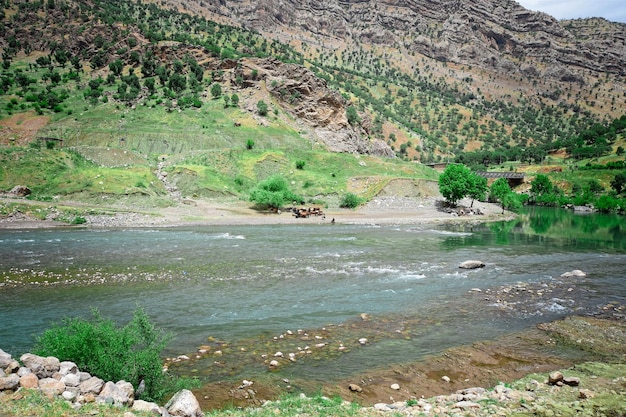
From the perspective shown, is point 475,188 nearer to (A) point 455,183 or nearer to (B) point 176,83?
(A) point 455,183

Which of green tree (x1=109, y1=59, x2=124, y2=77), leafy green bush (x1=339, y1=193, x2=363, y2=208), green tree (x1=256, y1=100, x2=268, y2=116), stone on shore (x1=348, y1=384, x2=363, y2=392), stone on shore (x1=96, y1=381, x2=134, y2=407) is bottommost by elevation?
stone on shore (x1=348, y1=384, x2=363, y2=392)

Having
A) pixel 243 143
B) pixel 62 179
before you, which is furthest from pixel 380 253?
pixel 243 143

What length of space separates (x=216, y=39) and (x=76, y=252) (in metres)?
120

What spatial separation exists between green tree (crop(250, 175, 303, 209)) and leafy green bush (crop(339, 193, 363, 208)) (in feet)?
25.9

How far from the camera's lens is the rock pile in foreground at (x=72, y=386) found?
7.54 metres

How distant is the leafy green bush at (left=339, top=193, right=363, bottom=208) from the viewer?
64.1m

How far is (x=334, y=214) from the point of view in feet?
196

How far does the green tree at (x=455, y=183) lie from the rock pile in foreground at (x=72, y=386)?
212 feet

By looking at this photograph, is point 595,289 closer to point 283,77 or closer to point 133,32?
point 283,77

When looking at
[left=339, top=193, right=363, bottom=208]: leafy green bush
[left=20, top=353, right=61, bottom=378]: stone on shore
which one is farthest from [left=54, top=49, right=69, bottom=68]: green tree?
[left=20, top=353, right=61, bottom=378]: stone on shore

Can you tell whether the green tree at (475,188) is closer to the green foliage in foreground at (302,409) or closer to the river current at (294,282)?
the river current at (294,282)

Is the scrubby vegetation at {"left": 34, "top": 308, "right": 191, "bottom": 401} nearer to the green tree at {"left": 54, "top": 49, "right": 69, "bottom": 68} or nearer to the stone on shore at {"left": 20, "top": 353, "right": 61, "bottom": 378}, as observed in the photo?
the stone on shore at {"left": 20, "top": 353, "right": 61, "bottom": 378}

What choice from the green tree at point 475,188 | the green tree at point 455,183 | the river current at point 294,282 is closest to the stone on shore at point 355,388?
the river current at point 294,282

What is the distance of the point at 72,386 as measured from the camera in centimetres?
801
